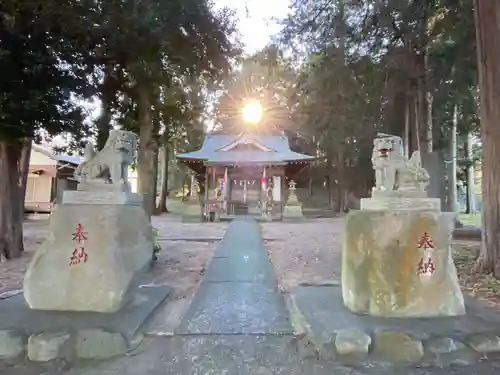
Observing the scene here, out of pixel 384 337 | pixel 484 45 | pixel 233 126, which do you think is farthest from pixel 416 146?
pixel 233 126

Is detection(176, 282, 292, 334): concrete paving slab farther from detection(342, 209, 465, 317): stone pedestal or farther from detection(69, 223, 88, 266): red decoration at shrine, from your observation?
detection(69, 223, 88, 266): red decoration at shrine

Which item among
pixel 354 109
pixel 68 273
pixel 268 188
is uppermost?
pixel 354 109

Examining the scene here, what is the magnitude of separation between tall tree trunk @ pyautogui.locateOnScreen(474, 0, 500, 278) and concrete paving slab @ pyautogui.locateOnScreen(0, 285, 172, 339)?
5.10 m

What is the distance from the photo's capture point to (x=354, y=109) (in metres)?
14.6

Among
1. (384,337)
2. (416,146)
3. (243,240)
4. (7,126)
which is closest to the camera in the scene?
(384,337)

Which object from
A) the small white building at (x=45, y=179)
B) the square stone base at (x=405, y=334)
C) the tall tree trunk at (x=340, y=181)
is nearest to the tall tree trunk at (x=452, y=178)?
the tall tree trunk at (x=340, y=181)

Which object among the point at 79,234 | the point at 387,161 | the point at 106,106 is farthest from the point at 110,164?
the point at 106,106

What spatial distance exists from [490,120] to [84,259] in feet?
19.6

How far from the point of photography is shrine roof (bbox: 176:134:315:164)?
2156 centimetres

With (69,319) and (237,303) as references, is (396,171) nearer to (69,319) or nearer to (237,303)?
(237,303)

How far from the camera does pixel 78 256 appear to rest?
3.79 m

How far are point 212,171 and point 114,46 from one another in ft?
51.8

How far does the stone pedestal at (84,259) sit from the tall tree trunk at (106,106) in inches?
168

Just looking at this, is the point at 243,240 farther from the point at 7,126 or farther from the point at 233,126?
the point at 233,126
